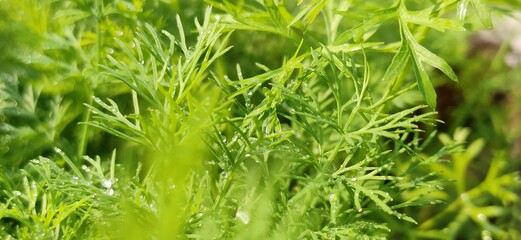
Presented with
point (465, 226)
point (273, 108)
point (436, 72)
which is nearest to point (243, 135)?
point (273, 108)

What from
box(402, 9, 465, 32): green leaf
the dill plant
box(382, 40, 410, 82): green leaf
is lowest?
the dill plant

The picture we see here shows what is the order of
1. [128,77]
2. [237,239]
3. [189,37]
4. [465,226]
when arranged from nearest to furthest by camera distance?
[237,239], [128,77], [189,37], [465,226]

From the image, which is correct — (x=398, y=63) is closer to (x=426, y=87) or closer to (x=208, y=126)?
(x=426, y=87)

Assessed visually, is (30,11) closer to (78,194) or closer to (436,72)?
(78,194)

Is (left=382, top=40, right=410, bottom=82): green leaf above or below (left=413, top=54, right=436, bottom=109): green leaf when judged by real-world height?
above

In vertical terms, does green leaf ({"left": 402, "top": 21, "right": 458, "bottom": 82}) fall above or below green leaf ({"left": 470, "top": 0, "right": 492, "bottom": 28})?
below

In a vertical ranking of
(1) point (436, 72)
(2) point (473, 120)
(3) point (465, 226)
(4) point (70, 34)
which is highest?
(4) point (70, 34)

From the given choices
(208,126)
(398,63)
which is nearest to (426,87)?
(398,63)

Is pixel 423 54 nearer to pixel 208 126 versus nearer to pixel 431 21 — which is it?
pixel 431 21
